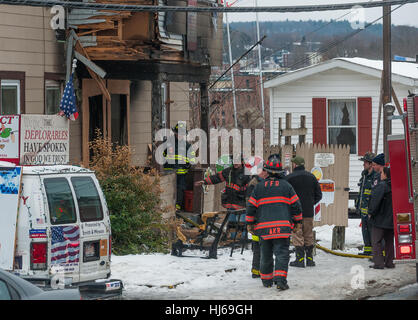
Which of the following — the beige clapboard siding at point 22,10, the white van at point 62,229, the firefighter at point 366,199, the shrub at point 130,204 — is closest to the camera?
the white van at point 62,229

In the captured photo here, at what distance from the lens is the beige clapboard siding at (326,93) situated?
24.3m

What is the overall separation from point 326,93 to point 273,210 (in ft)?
47.3

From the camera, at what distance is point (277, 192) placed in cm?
1092

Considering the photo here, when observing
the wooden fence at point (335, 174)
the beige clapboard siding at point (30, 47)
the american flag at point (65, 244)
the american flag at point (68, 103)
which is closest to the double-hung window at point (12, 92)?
the beige clapboard siding at point (30, 47)

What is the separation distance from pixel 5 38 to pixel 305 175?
7.68 meters

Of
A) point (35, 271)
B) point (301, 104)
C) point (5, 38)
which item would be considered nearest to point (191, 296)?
point (35, 271)

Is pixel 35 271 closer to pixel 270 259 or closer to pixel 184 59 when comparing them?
pixel 270 259

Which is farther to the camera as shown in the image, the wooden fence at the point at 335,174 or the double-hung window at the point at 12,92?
the double-hung window at the point at 12,92

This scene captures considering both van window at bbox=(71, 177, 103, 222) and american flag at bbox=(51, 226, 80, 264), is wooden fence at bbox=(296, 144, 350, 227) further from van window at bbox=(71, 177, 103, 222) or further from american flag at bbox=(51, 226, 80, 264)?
american flag at bbox=(51, 226, 80, 264)

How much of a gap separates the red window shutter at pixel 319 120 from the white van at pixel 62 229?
15407 mm

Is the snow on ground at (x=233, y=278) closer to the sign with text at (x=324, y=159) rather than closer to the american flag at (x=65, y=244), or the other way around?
the american flag at (x=65, y=244)

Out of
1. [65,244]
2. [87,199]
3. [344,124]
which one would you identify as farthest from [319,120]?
[65,244]

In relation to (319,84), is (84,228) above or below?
below

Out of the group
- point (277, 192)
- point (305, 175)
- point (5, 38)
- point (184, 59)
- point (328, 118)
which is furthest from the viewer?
point (328, 118)
